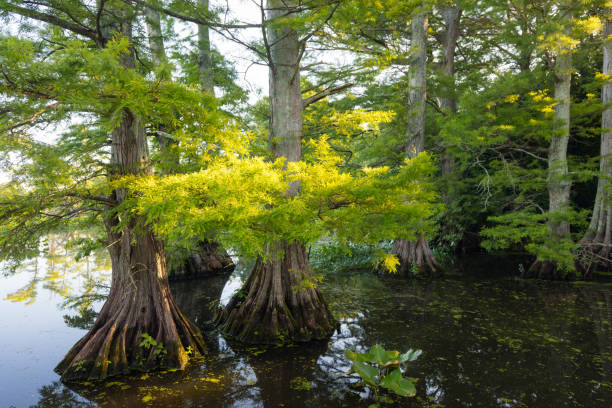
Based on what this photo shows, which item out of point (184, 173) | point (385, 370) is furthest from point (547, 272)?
point (184, 173)

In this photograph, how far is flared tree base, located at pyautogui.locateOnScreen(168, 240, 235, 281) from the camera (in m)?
11.3

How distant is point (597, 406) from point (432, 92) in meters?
10.7

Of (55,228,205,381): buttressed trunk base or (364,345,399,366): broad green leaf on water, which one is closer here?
(364,345,399,366): broad green leaf on water

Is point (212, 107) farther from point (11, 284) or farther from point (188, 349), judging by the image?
point (11, 284)

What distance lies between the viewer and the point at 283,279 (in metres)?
6.22

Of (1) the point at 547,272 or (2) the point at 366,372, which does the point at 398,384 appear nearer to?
(2) the point at 366,372

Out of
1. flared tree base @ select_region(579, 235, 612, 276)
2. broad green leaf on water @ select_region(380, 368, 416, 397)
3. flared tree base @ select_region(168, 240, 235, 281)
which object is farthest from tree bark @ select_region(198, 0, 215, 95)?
flared tree base @ select_region(579, 235, 612, 276)

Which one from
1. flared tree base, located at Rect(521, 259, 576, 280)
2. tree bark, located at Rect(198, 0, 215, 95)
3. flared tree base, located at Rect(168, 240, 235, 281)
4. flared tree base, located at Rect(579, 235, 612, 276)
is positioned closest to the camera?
flared tree base, located at Rect(579, 235, 612, 276)

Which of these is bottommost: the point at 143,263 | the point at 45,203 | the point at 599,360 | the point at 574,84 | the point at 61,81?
the point at 599,360

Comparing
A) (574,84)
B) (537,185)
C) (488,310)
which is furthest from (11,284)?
(574,84)

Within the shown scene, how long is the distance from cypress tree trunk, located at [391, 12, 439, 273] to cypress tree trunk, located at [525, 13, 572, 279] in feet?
10.2

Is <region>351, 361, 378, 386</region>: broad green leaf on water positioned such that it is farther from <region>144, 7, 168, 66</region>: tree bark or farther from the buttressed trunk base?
<region>144, 7, 168, 66</region>: tree bark

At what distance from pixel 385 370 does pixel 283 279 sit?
246 cm

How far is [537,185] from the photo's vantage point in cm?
977
